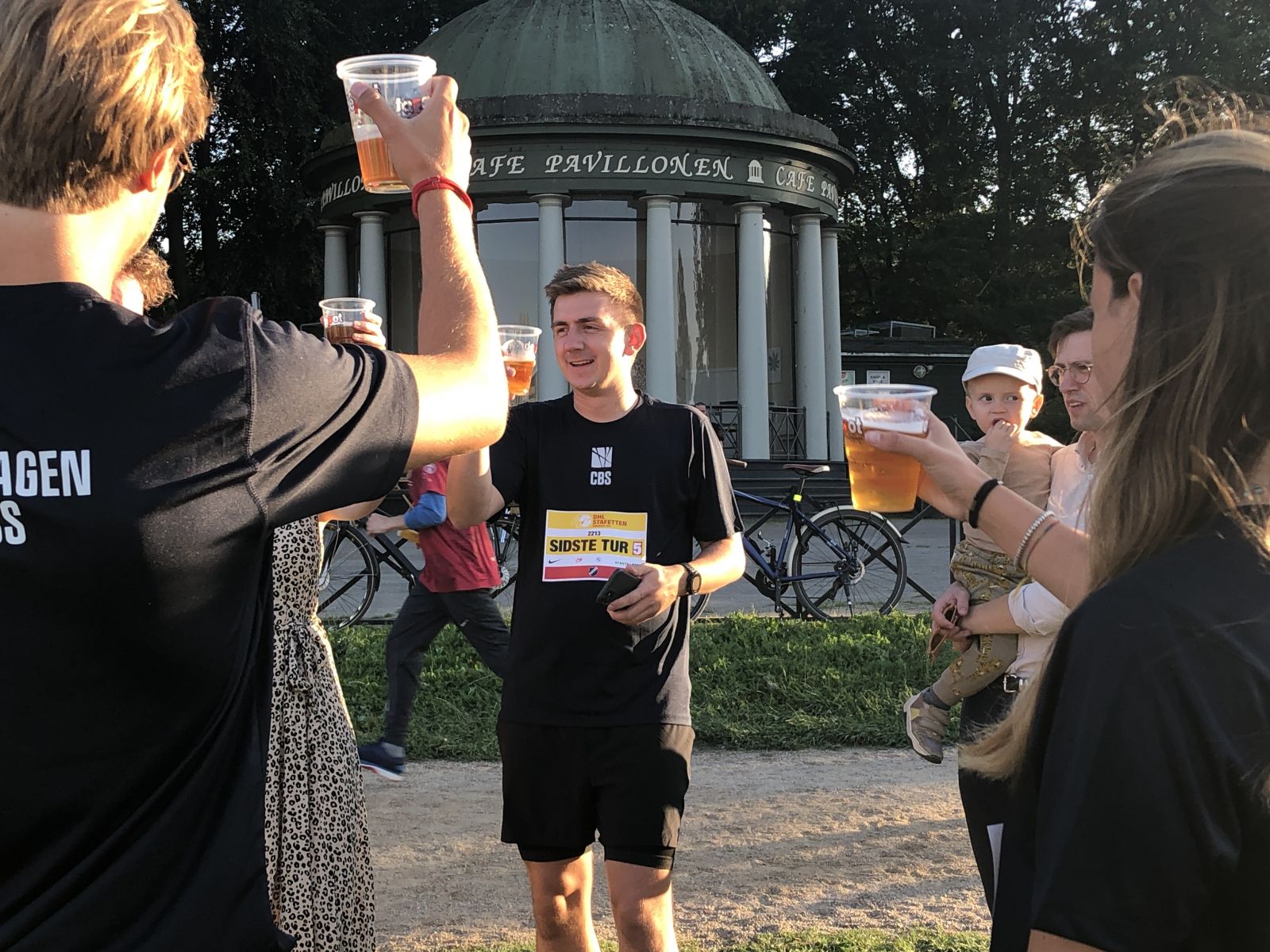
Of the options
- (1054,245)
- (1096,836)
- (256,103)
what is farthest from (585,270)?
(1054,245)

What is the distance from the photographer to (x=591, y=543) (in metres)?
3.89

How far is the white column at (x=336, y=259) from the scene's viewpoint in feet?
80.2

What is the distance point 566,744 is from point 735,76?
21818mm

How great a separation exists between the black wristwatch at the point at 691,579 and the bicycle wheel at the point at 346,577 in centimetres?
711

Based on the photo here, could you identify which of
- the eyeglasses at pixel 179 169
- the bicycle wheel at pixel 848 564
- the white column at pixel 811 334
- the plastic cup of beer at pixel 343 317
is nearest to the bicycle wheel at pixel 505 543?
the bicycle wheel at pixel 848 564

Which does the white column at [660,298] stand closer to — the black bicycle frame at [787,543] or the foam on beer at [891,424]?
the black bicycle frame at [787,543]

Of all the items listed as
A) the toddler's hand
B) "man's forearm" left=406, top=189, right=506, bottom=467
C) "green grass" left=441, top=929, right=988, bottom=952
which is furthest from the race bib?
"man's forearm" left=406, top=189, right=506, bottom=467

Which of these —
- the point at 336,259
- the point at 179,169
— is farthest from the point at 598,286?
the point at 336,259

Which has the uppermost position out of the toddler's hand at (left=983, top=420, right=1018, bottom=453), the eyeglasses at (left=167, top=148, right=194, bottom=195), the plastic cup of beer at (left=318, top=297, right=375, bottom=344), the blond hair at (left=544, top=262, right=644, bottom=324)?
the blond hair at (left=544, top=262, right=644, bottom=324)

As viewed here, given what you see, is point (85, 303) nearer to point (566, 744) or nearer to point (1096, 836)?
point (1096, 836)

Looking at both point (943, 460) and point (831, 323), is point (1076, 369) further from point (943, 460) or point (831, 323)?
point (831, 323)

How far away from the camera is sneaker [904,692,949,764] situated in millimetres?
4801

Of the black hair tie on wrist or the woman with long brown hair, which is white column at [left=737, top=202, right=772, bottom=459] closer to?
the black hair tie on wrist

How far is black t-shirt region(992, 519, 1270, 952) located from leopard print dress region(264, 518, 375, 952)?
6.26ft
